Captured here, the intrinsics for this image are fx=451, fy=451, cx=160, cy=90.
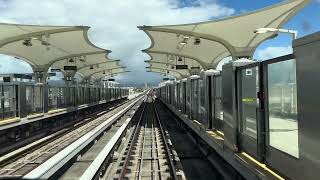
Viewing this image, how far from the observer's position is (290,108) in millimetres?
6246

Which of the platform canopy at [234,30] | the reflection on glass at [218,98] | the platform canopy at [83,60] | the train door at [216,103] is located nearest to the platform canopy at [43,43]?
the platform canopy at [83,60]

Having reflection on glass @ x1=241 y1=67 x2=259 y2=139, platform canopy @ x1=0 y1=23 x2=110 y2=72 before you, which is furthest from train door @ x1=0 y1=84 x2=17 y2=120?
reflection on glass @ x1=241 y1=67 x2=259 y2=139

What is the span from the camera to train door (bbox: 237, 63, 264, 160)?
7.85m

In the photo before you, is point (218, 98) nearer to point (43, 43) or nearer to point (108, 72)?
point (43, 43)

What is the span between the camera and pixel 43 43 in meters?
34.4

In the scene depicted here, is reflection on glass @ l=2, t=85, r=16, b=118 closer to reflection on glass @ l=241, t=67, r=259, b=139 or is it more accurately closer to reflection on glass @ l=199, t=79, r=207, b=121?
reflection on glass @ l=199, t=79, r=207, b=121

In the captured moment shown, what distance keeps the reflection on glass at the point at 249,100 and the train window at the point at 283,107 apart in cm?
83

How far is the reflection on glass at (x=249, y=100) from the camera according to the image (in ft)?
26.4

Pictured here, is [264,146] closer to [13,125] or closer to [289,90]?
[289,90]

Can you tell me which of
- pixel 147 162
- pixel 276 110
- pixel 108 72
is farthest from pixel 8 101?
pixel 108 72

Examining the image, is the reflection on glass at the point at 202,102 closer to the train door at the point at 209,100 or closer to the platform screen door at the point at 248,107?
the train door at the point at 209,100

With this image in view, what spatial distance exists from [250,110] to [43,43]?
1117 inches

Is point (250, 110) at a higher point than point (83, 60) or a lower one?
lower

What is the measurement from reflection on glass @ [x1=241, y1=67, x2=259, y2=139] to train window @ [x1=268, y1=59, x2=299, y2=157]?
826mm
